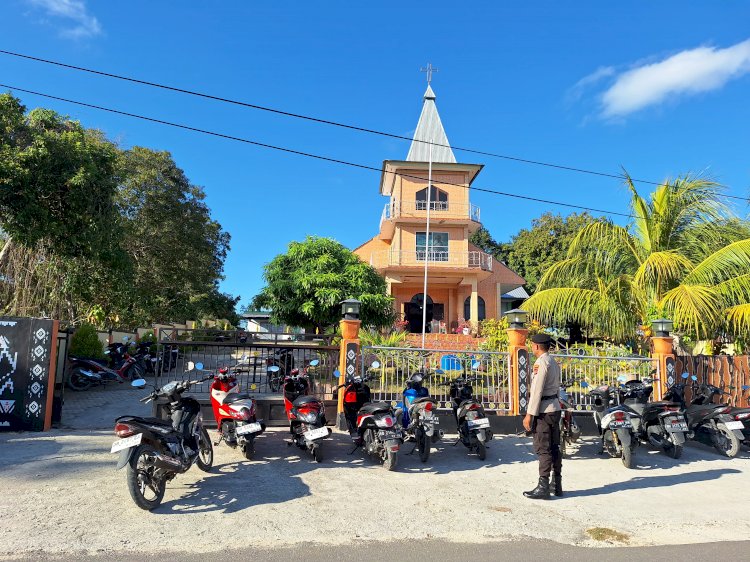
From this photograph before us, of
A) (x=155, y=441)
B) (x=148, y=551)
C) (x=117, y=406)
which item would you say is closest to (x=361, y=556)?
(x=148, y=551)

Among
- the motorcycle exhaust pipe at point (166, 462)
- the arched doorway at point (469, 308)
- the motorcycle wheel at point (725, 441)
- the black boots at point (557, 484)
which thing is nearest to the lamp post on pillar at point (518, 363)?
the motorcycle wheel at point (725, 441)

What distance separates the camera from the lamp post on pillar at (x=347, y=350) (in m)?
8.09

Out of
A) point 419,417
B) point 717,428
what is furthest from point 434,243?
point 419,417

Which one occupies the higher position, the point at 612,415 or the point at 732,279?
the point at 732,279

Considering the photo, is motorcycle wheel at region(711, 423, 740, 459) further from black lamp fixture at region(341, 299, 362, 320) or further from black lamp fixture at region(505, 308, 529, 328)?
black lamp fixture at region(341, 299, 362, 320)

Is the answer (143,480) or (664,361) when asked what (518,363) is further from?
(143,480)

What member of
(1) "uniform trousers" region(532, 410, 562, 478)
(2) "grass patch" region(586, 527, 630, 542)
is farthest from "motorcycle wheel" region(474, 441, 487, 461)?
(2) "grass patch" region(586, 527, 630, 542)

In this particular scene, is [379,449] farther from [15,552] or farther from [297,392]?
[15,552]

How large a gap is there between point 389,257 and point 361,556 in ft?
78.2

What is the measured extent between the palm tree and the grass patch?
6773mm

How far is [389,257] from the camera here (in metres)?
27.3

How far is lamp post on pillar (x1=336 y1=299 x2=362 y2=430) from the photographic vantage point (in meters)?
8.09

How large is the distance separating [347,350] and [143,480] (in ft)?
13.3

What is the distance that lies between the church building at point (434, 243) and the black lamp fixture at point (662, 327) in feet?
54.4
